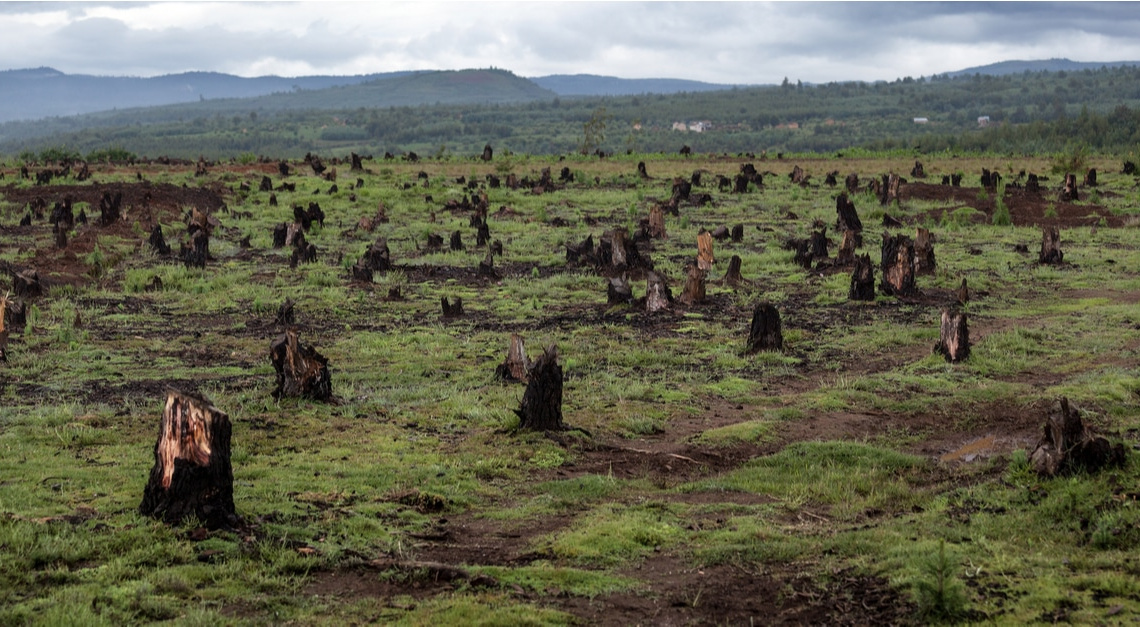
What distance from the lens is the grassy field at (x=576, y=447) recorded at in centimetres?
800

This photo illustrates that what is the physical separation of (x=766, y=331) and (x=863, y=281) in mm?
5032

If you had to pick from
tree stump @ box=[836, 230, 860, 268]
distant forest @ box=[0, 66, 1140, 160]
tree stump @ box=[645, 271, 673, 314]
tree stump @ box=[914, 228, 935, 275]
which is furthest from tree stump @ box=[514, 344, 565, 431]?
distant forest @ box=[0, 66, 1140, 160]

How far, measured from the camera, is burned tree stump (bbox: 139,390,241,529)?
9273mm

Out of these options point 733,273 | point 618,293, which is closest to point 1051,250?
point 733,273

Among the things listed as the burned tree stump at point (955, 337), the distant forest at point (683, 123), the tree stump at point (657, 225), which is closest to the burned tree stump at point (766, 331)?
the burned tree stump at point (955, 337)

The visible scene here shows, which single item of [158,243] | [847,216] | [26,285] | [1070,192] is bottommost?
[26,285]

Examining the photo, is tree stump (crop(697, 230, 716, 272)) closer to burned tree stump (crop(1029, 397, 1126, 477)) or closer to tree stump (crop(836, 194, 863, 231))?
tree stump (crop(836, 194, 863, 231))

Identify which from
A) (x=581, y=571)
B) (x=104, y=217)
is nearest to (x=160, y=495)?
(x=581, y=571)

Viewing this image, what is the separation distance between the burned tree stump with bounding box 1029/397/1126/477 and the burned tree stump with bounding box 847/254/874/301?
12.2 m

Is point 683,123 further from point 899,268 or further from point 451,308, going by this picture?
point 451,308

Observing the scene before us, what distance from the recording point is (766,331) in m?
18.1

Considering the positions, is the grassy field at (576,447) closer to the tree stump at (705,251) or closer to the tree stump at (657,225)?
the tree stump at (705,251)

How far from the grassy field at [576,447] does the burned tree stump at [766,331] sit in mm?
325

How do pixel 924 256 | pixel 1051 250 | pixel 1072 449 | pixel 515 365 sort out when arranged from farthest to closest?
pixel 1051 250, pixel 924 256, pixel 515 365, pixel 1072 449
